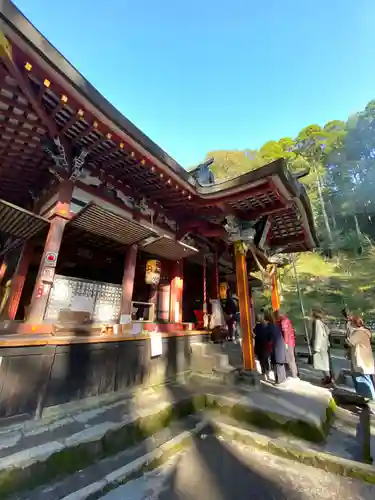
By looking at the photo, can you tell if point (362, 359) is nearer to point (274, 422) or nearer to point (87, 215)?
point (274, 422)

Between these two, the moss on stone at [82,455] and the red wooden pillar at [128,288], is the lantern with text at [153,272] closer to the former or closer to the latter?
the red wooden pillar at [128,288]

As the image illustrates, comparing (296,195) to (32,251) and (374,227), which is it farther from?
(374,227)

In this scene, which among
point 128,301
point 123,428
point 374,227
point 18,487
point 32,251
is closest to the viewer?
point 18,487

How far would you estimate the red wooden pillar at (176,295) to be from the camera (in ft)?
26.9

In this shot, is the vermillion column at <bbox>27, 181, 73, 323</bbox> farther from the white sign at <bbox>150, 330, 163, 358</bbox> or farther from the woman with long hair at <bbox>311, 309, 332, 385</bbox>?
the woman with long hair at <bbox>311, 309, 332, 385</bbox>

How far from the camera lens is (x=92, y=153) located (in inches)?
214

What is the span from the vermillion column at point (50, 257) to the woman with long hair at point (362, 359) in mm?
7508

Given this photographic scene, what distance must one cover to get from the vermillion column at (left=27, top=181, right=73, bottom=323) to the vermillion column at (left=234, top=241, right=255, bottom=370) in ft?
16.0

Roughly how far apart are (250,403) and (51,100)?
678cm

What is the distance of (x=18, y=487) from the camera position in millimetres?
2738

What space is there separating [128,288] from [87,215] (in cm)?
226

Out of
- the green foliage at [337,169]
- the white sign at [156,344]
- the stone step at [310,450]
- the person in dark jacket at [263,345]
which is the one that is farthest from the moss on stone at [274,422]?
the green foliage at [337,169]

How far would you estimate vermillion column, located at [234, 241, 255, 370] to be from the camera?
6.58 m

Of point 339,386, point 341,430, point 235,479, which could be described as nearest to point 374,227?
point 339,386
